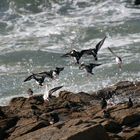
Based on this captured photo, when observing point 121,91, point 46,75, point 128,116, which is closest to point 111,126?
point 128,116

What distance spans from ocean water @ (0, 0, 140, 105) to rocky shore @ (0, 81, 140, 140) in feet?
19.4

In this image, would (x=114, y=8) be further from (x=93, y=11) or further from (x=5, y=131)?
(x=5, y=131)

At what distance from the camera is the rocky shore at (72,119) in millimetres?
12156

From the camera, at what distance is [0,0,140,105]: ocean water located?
1085 inches

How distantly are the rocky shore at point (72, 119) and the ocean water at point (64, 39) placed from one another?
591cm

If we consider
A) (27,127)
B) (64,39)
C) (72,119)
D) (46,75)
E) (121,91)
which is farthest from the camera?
(64,39)

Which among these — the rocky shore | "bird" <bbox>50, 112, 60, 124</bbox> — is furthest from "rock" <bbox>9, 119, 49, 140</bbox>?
"bird" <bbox>50, 112, 60, 124</bbox>

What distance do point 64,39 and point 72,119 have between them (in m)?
24.9

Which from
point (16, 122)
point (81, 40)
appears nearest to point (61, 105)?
point (16, 122)

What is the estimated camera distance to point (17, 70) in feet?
103

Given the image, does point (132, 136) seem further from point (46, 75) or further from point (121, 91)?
point (121, 91)

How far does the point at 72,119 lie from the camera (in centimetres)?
1363

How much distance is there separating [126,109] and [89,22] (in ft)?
90.9

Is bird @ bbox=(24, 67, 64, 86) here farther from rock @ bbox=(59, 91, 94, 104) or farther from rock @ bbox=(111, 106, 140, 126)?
rock @ bbox=(111, 106, 140, 126)
